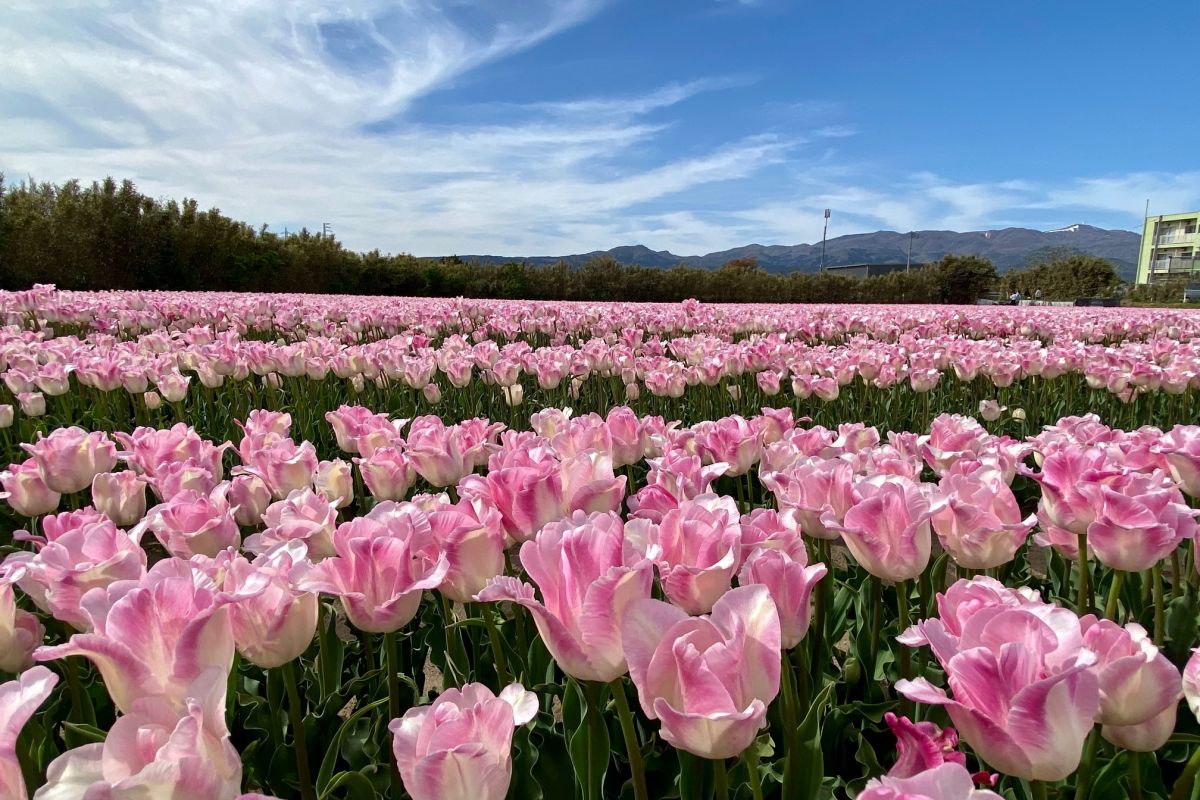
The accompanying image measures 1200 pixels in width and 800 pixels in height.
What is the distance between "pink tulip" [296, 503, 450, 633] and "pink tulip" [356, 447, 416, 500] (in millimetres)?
677

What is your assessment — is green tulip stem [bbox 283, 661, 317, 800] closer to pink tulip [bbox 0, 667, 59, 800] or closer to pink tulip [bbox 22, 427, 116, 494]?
pink tulip [bbox 0, 667, 59, 800]

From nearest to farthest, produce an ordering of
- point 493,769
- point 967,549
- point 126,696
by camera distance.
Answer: point 493,769 < point 126,696 < point 967,549

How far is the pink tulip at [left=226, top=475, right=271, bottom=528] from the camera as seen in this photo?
5.55ft

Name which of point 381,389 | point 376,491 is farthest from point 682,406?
point 376,491

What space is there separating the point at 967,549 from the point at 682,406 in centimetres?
393

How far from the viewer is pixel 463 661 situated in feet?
4.82

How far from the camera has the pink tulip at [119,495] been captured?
174 cm

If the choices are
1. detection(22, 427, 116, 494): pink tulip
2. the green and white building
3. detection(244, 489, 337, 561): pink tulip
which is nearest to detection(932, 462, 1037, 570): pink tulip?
detection(244, 489, 337, 561): pink tulip

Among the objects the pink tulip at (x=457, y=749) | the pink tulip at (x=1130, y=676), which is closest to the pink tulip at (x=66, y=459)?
the pink tulip at (x=457, y=749)

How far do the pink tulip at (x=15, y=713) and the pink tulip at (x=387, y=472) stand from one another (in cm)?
100

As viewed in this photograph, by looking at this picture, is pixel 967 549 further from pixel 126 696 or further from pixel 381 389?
pixel 381 389

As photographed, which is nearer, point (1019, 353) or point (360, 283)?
point (1019, 353)

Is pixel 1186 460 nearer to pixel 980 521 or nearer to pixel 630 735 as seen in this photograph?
pixel 980 521

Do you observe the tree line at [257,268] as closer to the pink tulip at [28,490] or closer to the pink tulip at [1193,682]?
the pink tulip at [28,490]
